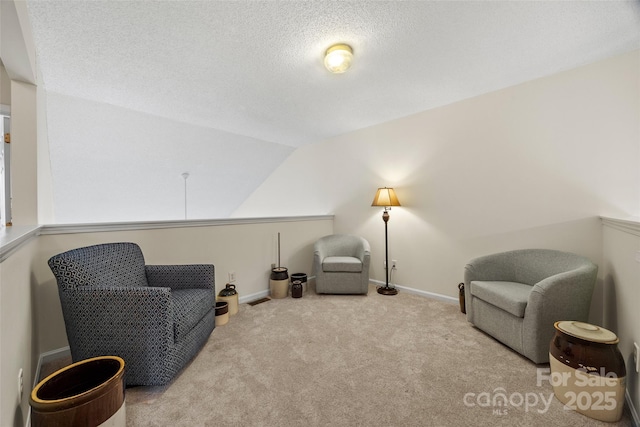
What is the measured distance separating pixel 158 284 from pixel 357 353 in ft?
5.73

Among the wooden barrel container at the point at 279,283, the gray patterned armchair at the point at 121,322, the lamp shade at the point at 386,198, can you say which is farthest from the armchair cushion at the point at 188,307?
the lamp shade at the point at 386,198

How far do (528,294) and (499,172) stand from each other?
131 centimetres

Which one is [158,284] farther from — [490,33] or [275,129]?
[490,33]

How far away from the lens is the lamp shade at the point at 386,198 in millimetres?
3427

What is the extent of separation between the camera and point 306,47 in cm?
201

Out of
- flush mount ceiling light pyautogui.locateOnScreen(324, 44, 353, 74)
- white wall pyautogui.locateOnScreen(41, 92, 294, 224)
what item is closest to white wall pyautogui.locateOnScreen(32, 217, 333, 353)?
white wall pyautogui.locateOnScreen(41, 92, 294, 224)

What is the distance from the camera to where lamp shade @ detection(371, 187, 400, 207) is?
343cm

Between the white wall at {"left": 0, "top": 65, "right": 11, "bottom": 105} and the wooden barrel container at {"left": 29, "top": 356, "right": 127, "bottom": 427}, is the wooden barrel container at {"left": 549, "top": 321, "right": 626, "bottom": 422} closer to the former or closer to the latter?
the wooden barrel container at {"left": 29, "top": 356, "right": 127, "bottom": 427}

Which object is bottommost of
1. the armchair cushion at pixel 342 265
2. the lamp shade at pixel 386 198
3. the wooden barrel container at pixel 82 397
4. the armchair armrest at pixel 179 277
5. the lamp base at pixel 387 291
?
the lamp base at pixel 387 291

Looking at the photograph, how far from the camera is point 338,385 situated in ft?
5.53

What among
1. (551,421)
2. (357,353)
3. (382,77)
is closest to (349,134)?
(382,77)

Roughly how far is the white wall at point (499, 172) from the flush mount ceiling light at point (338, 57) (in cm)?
167

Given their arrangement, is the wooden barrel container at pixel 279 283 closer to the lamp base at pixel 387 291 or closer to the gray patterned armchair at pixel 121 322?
the lamp base at pixel 387 291

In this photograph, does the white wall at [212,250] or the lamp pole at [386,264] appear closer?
the white wall at [212,250]
